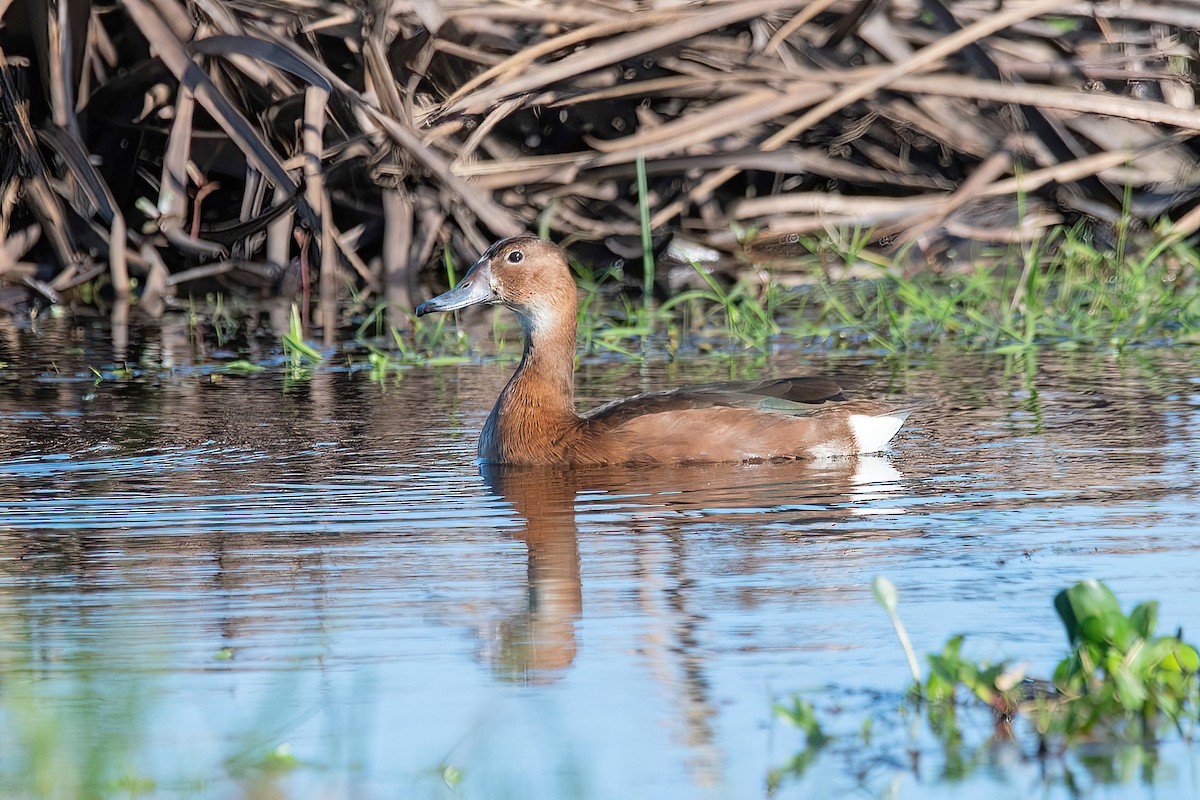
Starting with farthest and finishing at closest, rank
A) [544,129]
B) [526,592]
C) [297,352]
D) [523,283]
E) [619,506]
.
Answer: [544,129] < [297,352] < [523,283] < [619,506] < [526,592]

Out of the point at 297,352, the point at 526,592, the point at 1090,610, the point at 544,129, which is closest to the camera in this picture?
the point at 1090,610

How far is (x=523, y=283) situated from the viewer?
7.50m

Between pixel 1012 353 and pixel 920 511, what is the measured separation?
3.77m

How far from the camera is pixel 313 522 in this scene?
546 cm

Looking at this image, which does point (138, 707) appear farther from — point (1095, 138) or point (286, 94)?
point (1095, 138)

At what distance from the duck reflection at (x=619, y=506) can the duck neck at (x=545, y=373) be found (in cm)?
31

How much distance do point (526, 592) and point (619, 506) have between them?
4.41 feet

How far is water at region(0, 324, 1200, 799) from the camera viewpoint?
10.7 ft

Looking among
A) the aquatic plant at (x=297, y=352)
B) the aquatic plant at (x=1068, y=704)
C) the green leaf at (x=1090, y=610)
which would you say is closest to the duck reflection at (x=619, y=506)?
the aquatic plant at (x=1068, y=704)

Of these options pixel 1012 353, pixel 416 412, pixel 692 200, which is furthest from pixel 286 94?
pixel 1012 353

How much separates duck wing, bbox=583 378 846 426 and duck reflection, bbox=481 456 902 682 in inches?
8.2

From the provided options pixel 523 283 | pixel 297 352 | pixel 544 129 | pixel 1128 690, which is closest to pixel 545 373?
pixel 523 283

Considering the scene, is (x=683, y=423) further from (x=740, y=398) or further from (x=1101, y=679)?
(x=1101, y=679)

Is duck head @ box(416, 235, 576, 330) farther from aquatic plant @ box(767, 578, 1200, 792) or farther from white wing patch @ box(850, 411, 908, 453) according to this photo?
aquatic plant @ box(767, 578, 1200, 792)
